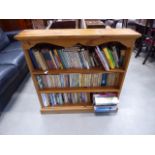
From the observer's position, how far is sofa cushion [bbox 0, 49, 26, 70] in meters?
1.92

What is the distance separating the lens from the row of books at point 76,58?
1.29 m

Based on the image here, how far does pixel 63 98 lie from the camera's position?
167cm

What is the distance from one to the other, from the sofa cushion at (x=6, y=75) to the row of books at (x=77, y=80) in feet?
1.39

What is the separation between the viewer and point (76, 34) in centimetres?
114

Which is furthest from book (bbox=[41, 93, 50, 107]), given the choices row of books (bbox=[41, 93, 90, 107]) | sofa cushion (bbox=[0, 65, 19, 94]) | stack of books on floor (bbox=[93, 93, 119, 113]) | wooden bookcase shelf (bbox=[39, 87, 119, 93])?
stack of books on floor (bbox=[93, 93, 119, 113])

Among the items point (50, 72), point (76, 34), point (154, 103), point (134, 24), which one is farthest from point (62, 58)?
point (134, 24)

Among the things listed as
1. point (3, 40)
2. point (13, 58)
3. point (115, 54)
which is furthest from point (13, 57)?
point (115, 54)

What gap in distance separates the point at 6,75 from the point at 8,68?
0.50ft

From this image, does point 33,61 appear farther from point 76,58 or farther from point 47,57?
point 76,58

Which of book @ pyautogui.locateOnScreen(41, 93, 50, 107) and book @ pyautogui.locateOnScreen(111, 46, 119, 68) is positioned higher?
book @ pyautogui.locateOnScreen(111, 46, 119, 68)

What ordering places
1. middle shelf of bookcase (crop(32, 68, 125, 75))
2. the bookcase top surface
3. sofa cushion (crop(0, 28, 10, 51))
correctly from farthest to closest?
1. sofa cushion (crop(0, 28, 10, 51))
2. middle shelf of bookcase (crop(32, 68, 125, 75))
3. the bookcase top surface

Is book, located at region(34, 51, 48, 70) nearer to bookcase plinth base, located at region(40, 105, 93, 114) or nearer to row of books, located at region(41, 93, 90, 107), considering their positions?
row of books, located at region(41, 93, 90, 107)
